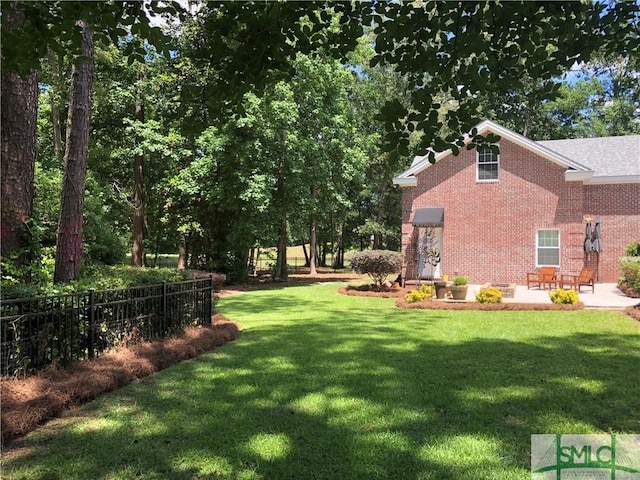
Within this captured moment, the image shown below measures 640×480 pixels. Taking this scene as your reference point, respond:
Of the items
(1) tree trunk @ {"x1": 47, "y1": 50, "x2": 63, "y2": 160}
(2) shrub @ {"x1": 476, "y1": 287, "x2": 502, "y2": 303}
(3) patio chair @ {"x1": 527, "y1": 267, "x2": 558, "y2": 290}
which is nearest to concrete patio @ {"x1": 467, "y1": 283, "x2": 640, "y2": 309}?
(3) patio chair @ {"x1": 527, "y1": 267, "x2": 558, "y2": 290}

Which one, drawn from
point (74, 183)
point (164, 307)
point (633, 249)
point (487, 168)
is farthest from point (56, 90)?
point (633, 249)

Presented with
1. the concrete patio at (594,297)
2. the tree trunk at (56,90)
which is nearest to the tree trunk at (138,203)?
the tree trunk at (56,90)

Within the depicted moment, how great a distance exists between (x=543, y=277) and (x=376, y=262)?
20.4ft

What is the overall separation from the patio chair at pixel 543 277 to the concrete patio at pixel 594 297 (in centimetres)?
33

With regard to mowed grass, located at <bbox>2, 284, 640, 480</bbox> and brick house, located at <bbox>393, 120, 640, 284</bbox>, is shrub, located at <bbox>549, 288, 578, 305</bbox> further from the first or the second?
brick house, located at <bbox>393, 120, 640, 284</bbox>

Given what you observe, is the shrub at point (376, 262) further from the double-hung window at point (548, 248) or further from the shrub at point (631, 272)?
the shrub at point (631, 272)

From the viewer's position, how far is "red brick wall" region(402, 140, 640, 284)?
18.8m

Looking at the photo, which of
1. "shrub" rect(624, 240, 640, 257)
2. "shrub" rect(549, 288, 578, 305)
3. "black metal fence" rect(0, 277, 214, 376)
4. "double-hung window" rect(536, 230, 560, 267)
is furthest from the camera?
"double-hung window" rect(536, 230, 560, 267)

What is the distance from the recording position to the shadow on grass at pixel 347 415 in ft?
11.6

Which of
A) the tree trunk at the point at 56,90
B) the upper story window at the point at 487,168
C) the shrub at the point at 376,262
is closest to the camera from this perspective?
the tree trunk at the point at 56,90

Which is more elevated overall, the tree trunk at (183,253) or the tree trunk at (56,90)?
the tree trunk at (56,90)

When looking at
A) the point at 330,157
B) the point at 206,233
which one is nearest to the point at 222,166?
the point at 206,233

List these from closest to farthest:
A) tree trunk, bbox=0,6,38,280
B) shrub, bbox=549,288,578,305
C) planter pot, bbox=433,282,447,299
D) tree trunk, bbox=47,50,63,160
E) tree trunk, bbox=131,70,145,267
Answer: tree trunk, bbox=0,6,38,280 < tree trunk, bbox=47,50,63,160 < shrub, bbox=549,288,578,305 < planter pot, bbox=433,282,447,299 < tree trunk, bbox=131,70,145,267

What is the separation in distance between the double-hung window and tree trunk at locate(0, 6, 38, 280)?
58.7 ft
